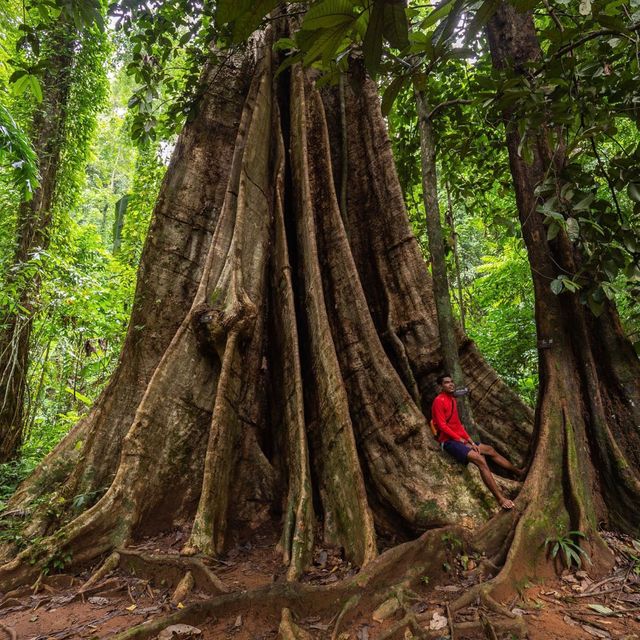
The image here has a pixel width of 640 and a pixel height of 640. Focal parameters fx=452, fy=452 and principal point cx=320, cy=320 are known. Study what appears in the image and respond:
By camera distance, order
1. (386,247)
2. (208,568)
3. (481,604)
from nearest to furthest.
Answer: (481,604)
(208,568)
(386,247)

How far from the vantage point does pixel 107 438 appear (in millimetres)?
3391

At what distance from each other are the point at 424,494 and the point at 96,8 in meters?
3.10

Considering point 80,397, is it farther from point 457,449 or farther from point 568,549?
point 568,549

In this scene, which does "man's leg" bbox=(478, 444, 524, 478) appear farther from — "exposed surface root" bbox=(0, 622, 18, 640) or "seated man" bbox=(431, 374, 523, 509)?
"exposed surface root" bbox=(0, 622, 18, 640)

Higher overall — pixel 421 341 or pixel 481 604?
pixel 421 341

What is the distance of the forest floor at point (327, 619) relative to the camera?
2.00 meters

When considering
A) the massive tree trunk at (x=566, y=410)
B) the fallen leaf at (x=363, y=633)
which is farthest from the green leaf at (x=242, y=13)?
the fallen leaf at (x=363, y=633)

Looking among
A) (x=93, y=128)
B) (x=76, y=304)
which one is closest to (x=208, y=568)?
(x=76, y=304)

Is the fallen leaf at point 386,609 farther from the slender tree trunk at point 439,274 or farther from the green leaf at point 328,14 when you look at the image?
the green leaf at point 328,14

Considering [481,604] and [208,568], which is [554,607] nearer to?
[481,604]

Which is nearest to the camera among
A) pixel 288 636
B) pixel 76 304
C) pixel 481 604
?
pixel 288 636

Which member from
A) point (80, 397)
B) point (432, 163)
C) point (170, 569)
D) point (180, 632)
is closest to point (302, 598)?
point (180, 632)

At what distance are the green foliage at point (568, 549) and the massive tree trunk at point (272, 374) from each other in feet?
1.34

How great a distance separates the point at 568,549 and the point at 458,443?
812 mm
